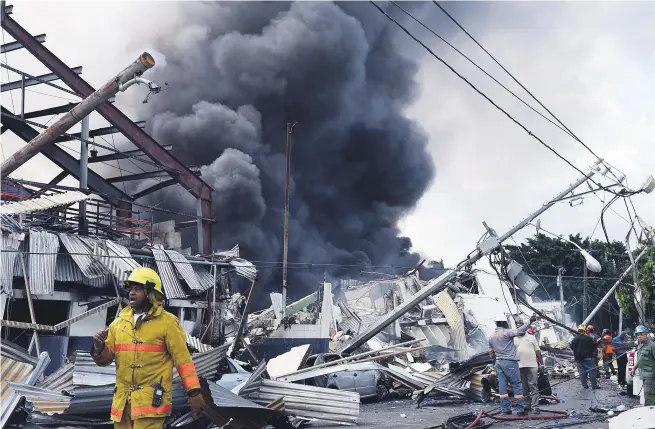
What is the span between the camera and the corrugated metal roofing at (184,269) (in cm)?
1650

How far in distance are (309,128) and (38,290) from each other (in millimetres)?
34139

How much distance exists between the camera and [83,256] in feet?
45.6

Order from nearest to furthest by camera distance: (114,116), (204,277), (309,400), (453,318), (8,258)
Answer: (309,400) < (8,258) < (204,277) < (114,116) < (453,318)

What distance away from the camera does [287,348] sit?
19.6 m

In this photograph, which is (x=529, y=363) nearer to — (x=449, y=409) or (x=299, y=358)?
(x=449, y=409)

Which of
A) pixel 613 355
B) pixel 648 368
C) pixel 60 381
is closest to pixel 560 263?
pixel 613 355

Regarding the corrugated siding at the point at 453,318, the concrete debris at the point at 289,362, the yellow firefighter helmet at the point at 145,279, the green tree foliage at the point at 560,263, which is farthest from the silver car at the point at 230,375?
the green tree foliage at the point at 560,263

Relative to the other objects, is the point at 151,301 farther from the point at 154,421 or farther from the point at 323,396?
the point at 323,396

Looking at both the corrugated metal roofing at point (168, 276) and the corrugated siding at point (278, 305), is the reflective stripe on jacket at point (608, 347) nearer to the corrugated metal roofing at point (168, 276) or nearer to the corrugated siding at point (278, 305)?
the corrugated siding at point (278, 305)

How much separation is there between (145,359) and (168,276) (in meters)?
11.8

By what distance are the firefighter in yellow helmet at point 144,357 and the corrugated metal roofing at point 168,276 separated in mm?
11216

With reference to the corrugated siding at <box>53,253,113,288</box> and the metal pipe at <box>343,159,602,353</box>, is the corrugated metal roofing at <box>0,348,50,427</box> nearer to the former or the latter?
the corrugated siding at <box>53,253,113,288</box>

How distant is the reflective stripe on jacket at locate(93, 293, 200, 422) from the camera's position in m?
4.68

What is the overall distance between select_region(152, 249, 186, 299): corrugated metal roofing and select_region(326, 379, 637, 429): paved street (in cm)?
Result: 601
